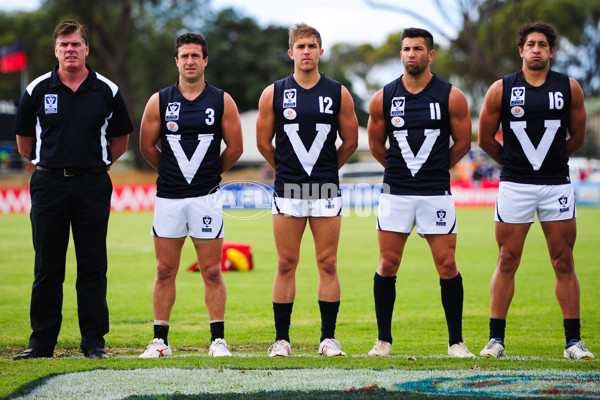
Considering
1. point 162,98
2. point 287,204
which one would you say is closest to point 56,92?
point 162,98

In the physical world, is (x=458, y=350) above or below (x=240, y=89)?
below

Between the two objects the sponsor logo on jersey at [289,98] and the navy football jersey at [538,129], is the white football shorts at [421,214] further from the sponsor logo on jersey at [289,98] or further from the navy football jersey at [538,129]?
the sponsor logo on jersey at [289,98]

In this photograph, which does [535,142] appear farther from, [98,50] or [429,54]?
[98,50]

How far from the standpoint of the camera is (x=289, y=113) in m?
6.30

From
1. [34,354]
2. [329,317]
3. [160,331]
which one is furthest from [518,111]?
[34,354]

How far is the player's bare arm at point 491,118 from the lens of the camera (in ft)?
21.2

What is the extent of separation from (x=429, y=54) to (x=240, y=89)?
50619 mm

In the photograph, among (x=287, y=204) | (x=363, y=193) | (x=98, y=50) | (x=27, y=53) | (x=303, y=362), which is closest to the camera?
(x=303, y=362)

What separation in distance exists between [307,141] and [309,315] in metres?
3.56

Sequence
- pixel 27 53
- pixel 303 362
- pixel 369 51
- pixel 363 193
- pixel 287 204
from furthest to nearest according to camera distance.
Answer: pixel 369 51
pixel 27 53
pixel 363 193
pixel 287 204
pixel 303 362

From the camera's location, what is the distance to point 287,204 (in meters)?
6.30

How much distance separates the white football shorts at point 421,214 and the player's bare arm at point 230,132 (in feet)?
4.55

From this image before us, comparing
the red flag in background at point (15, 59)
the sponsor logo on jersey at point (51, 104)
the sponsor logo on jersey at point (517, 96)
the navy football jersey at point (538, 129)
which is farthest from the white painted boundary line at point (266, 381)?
the red flag in background at point (15, 59)

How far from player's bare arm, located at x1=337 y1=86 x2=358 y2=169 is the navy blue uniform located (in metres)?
1.91
